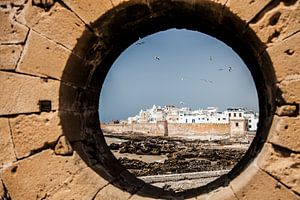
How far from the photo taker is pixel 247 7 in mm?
2605

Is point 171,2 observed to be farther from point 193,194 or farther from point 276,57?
point 193,194

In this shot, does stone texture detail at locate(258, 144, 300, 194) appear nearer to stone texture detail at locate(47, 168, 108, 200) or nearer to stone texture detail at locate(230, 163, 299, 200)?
stone texture detail at locate(230, 163, 299, 200)

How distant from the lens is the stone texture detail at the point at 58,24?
279 centimetres

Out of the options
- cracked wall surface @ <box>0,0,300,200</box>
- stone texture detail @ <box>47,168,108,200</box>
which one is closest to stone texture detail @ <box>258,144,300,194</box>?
cracked wall surface @ <box>0,0,300,200</box>

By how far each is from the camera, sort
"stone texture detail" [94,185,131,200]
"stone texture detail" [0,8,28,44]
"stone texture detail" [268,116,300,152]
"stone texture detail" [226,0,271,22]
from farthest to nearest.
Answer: "stone texture detail" [0,8,28,44] < "stone texture detail" [94,185,131,200] < "stone texture detail" [226,0,271,22] < "stone texture detail" [268,116,300,152]

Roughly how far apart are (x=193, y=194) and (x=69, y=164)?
1.06m

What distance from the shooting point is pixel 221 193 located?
2.64m

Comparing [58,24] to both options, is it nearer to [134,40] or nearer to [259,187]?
[134,40]

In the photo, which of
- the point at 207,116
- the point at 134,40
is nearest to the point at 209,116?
the point at 207,116

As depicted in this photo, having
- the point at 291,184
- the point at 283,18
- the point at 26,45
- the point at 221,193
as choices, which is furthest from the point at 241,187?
the point at 26,45

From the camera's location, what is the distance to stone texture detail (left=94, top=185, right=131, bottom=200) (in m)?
2.71

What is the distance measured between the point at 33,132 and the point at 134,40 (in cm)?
149

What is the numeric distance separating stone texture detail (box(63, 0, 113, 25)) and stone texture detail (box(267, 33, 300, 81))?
4.38 ft

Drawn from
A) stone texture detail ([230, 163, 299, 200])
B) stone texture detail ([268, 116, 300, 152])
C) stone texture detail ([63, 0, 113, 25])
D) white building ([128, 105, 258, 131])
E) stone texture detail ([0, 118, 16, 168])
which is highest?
white building ([128, 105, 258, 131])
